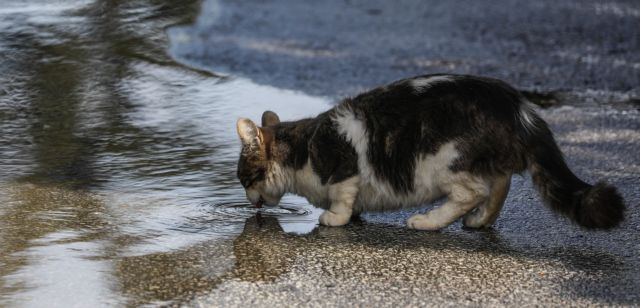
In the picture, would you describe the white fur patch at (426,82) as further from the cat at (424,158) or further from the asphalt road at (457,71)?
the asphalt road at (457,71)

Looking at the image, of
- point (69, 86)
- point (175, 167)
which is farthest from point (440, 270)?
point (69, 86)

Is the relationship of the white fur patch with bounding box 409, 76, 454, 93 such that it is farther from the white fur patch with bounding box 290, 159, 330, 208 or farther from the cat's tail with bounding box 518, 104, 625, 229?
the white fur patch with bounding box 290, 159, 330, 208

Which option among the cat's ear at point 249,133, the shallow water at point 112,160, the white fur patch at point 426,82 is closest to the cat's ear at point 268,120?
the cat's ear at point 249,133

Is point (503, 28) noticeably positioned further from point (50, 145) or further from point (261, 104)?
point (50, 145)

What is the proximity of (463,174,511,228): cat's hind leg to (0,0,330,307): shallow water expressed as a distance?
80 centimetres

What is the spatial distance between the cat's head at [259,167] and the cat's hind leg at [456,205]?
0.73 m

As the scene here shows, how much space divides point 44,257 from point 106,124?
100 inches

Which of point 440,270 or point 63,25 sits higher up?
→ point 63,25

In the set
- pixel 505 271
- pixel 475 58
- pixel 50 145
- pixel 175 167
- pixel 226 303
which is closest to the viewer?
pixel 226 303

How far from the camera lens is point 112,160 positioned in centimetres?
599

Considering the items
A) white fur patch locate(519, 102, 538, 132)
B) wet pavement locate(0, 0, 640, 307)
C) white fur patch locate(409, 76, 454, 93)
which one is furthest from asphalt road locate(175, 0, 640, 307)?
white fur patch locate(409, 76, 454, 93)

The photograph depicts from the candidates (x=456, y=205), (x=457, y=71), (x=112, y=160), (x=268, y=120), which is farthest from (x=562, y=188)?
(x=457, y=71)

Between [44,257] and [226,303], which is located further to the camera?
[44,257]

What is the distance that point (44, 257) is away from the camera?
4.35m
